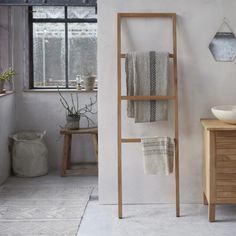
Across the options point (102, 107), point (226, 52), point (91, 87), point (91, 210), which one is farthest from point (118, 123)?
point (91, 87)

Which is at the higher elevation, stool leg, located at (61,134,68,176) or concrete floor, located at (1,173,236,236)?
stool leg, located at (61,134,68,176)

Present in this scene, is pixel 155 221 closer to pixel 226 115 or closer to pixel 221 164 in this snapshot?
pixel 221 164

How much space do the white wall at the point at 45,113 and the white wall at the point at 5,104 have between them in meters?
0.13

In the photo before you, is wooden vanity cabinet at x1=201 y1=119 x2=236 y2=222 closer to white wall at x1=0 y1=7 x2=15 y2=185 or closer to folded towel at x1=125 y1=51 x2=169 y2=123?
folded towel at x1=125 y1=51 x2=169 y2=123

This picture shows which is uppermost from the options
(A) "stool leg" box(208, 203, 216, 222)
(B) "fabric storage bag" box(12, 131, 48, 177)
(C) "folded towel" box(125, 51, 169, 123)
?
(C) "folded towel" box(125, 51, 169, 123)

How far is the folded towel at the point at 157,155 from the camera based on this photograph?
3602mm

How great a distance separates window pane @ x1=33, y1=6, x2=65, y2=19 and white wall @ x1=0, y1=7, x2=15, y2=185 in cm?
38

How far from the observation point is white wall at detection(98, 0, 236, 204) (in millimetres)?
3826

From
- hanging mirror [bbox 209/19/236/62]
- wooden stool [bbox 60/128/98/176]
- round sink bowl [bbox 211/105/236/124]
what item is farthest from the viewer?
wooden stool [bbox 60/128/98/176]

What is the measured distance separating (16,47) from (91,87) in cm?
103

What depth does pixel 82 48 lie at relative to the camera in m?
5.44

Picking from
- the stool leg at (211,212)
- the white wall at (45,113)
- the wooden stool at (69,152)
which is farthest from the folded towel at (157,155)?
the white wall at (45,113)

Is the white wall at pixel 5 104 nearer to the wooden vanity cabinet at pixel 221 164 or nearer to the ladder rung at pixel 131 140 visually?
the ladder rung at pixel 131 140

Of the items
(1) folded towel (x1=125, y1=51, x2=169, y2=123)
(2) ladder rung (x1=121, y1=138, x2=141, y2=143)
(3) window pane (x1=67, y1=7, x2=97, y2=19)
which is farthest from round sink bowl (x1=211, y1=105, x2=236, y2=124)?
(3) window pane (x1=67, y1=7, x2=97, y2=19)
